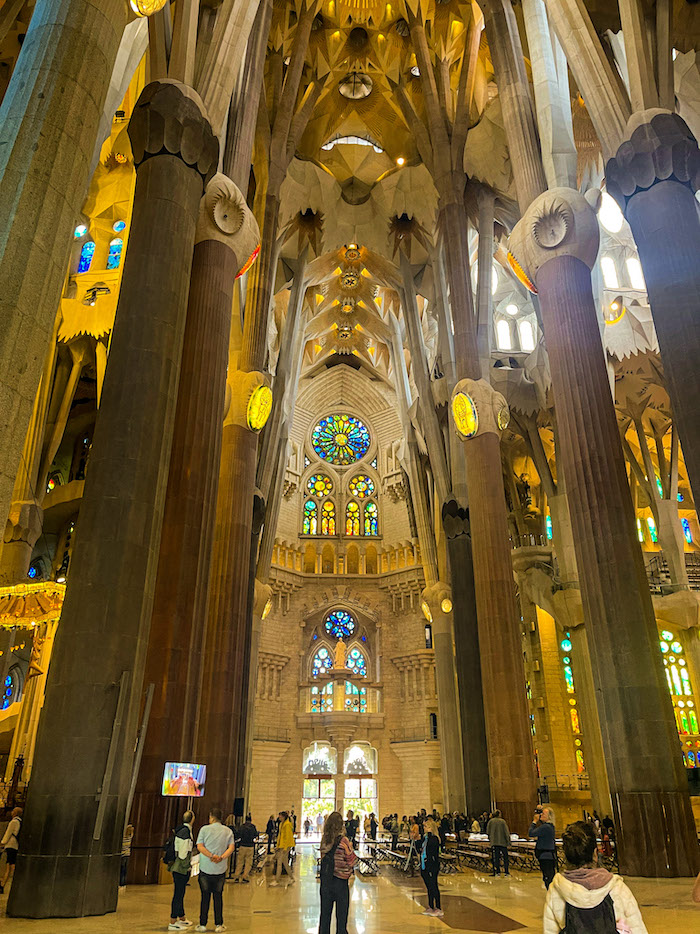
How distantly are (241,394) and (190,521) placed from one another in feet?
23.9

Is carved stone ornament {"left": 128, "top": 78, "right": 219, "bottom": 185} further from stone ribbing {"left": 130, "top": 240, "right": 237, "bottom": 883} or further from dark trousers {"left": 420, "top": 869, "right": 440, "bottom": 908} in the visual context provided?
dark trousers {"left": 420, "top": 869, "right": 440, "bottom": 908}

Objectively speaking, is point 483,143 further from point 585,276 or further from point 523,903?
point 523,903

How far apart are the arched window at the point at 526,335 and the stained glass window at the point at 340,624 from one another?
601 inches

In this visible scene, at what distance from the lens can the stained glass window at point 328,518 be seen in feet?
113

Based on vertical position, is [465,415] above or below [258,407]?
above

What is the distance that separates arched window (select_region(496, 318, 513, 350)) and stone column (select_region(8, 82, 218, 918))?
17.8 meters

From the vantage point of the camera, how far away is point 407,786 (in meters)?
28.9

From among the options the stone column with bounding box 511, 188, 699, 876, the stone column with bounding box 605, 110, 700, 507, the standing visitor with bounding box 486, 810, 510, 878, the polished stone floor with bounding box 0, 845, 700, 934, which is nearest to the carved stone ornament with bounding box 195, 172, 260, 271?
the stone column with bounding box 511, 188, 699, 876

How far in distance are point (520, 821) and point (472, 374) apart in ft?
34.1

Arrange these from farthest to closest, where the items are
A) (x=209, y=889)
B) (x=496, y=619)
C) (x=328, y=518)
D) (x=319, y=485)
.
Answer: (x=319, y=485)
(x=328, y=518)
(x=496, y=619)
(x=209, y=889)

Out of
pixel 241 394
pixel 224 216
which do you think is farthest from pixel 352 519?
pixel 224 216

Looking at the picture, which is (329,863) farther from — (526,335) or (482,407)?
(526,335)

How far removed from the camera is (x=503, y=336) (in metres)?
26.0

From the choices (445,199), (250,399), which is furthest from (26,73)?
(445,199)
